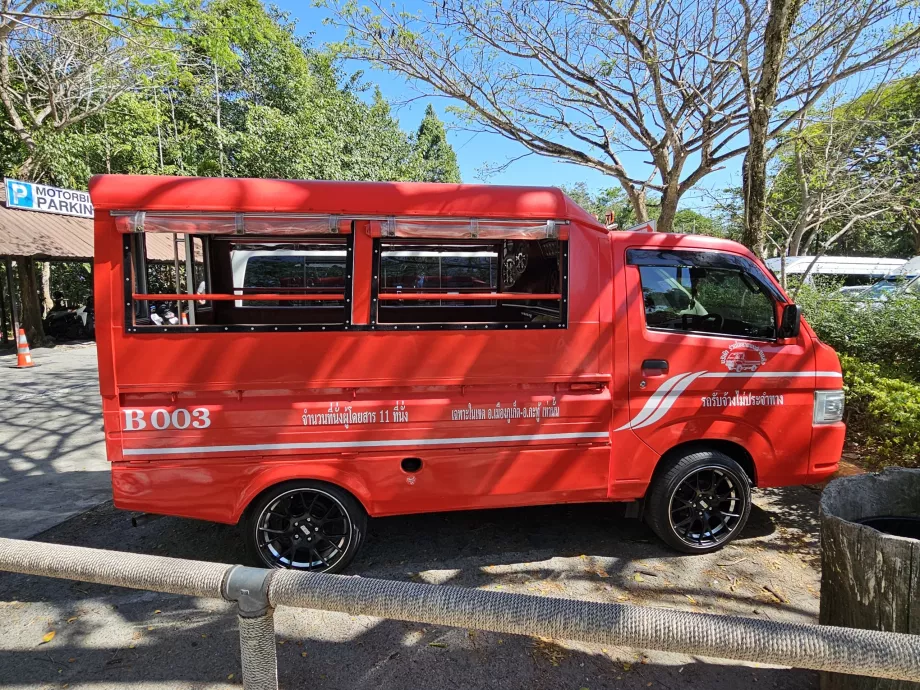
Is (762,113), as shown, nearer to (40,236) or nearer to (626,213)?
(40,236)

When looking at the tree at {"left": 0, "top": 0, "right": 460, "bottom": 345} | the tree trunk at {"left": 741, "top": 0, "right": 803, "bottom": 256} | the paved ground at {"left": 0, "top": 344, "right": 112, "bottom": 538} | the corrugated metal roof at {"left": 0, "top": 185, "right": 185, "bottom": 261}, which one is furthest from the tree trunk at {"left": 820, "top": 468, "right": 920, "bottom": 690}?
the corrugated metal roof at {"left": 0, "top": 185, "right": 185, "bottom": 261}

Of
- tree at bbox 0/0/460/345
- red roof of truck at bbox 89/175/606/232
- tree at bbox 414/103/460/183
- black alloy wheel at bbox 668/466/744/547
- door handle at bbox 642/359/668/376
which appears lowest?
black alloy wheel at bbox 668/466/744/547

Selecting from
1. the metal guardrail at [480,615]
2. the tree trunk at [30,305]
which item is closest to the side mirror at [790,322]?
the metal guardrail at [480,615]

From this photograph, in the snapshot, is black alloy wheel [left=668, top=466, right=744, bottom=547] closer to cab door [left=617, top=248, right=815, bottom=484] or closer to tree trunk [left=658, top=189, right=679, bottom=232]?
cab door [left=617, top=248, right=815, bottom=484]

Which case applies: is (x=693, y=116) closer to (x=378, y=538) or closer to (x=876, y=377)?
(x=876, y=377)

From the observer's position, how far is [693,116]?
363 inches

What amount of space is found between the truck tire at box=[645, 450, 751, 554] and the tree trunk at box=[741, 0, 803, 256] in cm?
322

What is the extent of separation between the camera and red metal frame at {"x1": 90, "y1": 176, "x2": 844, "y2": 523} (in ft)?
9.85

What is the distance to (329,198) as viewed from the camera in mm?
3053

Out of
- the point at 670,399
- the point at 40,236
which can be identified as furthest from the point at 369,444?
the point at 40,236

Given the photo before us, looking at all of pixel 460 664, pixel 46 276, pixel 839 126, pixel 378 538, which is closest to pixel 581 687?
pixel 460 664

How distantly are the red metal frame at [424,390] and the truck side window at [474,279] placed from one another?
209 mm

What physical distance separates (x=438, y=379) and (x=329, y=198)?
1.23 metres

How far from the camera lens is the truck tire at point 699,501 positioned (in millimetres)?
3541
